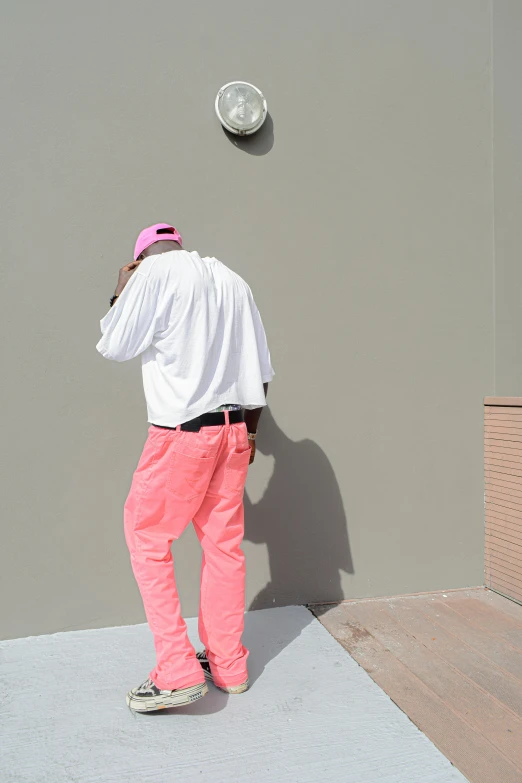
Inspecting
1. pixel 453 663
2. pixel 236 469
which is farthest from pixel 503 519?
pixel 236 469

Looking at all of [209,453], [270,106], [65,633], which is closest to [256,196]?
[270,106]

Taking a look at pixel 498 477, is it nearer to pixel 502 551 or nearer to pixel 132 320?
pixel 502 551

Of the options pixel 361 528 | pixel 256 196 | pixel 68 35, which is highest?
pixel 68 35

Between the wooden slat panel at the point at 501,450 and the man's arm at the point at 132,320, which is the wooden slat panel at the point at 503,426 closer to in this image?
the wooden slat panel at the point at 501,450

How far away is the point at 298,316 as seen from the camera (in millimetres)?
2816

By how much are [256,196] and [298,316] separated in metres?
0.55

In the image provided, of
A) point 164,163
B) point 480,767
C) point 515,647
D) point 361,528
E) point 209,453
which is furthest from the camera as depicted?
point 361,528

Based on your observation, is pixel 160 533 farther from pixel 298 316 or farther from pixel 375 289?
pixel 375 289

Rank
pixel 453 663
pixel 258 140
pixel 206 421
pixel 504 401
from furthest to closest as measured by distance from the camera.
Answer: pixel 504 401, pixel 258 140, pixel 453 663, pixel 206 421

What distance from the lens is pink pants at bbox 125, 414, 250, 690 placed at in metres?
1.93

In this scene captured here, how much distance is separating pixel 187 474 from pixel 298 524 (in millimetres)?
1020

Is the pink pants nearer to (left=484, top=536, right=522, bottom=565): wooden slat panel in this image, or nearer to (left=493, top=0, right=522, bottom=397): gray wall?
(left=484, top=536, right=522, bottom=565): wooden slat panel

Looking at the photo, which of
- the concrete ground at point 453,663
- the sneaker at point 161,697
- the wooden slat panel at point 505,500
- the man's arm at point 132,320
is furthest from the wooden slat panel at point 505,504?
the man's arm at point 132,320

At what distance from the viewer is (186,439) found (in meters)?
1.95
